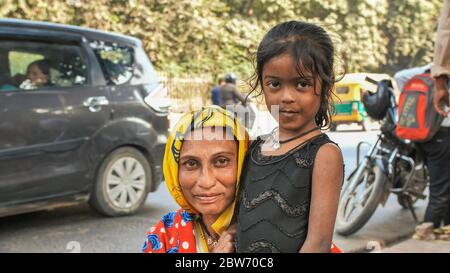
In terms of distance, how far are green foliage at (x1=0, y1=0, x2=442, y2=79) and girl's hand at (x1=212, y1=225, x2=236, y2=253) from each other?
843 centimetres

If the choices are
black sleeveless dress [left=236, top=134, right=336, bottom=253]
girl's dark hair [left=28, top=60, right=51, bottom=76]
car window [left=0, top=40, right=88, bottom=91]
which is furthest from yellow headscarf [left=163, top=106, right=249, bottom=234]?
girl's dark hair [left=28, top=60, right=51, bottom=76]

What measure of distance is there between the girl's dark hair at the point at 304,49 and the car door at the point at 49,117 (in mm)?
3523

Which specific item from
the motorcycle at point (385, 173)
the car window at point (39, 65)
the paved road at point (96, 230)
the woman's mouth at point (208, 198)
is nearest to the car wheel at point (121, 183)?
the paved road at point (96, 230)

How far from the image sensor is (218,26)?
17.2 m

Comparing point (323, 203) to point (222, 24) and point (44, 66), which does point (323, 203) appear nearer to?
point (44, 66)

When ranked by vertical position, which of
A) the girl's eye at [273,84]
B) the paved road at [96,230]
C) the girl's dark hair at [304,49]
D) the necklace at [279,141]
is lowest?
the paved road at [96,230]

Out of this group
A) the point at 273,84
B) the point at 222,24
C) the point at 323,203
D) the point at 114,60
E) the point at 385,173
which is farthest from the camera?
the point at 222,24

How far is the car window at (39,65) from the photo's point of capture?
16.0ft

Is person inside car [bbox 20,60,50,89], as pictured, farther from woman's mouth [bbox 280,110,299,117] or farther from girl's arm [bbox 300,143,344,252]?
girl's arm [bbox 300,143,344,252]

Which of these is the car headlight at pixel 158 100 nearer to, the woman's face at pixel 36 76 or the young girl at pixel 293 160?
the woman's face at pixel 36 76

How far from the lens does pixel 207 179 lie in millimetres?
1497

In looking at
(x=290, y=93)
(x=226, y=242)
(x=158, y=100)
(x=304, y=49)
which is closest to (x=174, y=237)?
(x=226, y=242)

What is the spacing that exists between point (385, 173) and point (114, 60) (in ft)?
9.22

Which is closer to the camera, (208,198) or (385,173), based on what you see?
(208,198)
